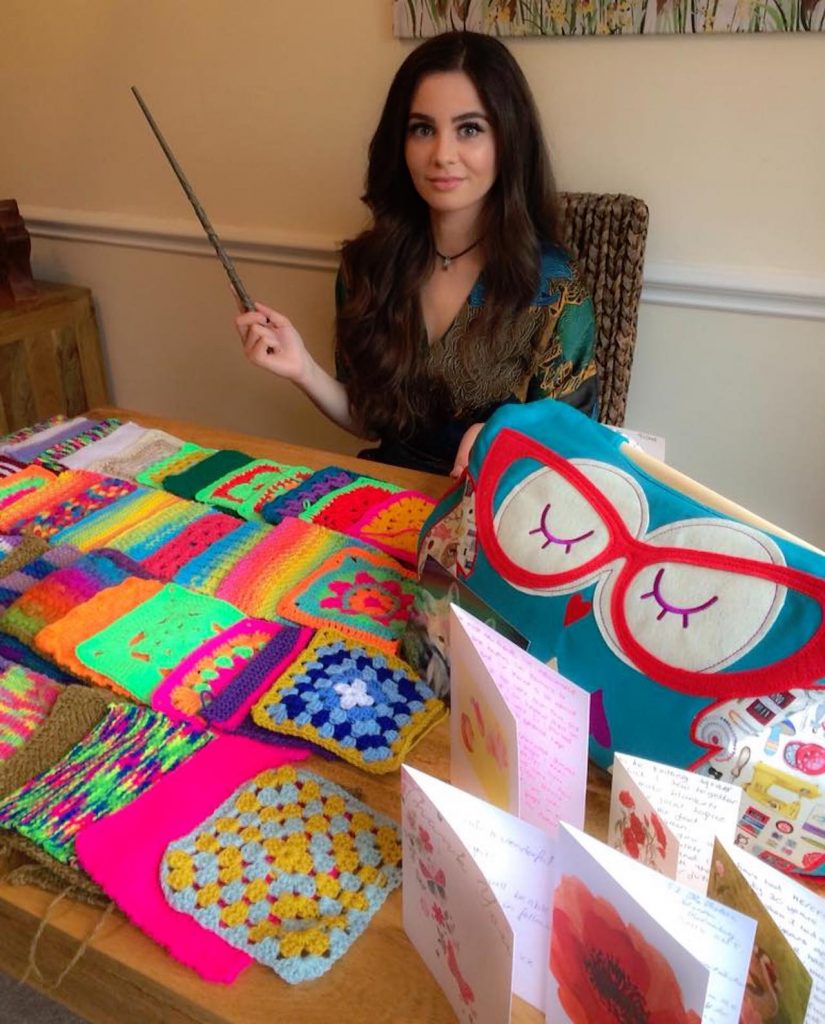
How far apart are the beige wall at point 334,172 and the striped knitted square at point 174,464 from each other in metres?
0.61

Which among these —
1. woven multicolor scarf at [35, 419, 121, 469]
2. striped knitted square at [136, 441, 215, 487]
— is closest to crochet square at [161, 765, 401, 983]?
striped knitted square at [136, 441, 215, 487]

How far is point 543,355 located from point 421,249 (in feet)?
0.77

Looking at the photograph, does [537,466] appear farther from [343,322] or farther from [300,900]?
[343,322]

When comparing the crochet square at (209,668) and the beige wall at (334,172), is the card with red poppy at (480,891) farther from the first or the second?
the beige wall at (334,172)

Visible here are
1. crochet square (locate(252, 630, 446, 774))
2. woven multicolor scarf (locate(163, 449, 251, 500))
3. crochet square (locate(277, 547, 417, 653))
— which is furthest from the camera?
woven multicolor scarf (locate(163, 449, 251, 500))

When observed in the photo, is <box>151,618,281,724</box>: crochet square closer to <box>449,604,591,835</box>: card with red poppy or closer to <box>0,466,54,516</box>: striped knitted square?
<box>449,604,591,835</box>: card with red poppy

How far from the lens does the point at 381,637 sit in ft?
2.39

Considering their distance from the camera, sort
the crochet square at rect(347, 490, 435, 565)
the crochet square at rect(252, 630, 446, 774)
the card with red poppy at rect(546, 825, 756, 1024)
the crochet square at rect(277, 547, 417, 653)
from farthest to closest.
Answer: the crochet square at rect(347, 490, 435, 565)
the crochet square at rect(277, 547, 417, 653)
the crochet square at rect(252, 630, 446, 774)
the card with red poppy at rect(546, 825, 756, 1024)

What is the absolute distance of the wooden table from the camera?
0.47 metres

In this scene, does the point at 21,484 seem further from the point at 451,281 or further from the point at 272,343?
the point at 451,281

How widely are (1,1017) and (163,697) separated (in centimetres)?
75

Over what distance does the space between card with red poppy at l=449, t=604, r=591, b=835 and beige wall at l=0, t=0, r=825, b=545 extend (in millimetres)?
910

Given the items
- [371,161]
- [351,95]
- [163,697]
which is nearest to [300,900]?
[163,697]

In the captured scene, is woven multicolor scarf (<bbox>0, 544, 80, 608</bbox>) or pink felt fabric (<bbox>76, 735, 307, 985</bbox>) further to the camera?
woven multicolor scarf (<bbox>0, 544, 80, 608</bbox>)
